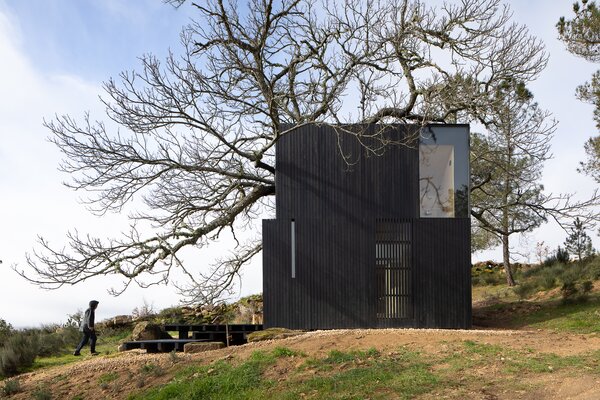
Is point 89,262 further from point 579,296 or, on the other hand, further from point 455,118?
point 579,296

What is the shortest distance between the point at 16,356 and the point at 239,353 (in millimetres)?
6109

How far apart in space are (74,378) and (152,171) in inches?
215

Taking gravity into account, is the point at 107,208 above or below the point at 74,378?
above

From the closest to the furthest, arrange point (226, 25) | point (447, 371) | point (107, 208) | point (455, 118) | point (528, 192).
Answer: point (447, 371) → point (226, 25) → point (107, 208) → point (455, 118) → point (528, 192)

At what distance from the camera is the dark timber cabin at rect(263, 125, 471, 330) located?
1333cm

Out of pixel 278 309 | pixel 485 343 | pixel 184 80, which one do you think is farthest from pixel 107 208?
pixel 485 343

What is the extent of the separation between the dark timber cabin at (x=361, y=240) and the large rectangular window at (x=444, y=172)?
3 centimetres

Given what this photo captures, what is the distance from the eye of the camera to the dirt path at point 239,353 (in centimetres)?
1009

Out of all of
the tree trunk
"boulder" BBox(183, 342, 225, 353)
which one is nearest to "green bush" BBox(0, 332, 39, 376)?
"boulder" BBox(183, 342, 225, 353)

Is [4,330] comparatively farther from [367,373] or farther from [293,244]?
[367,373]

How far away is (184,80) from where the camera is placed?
558 inches

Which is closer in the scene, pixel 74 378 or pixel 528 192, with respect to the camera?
pixel 74 378

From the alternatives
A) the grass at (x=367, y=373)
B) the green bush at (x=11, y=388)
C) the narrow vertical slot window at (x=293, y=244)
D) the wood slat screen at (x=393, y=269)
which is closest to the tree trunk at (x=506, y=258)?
the wood slat screen at (x=393, y=269)

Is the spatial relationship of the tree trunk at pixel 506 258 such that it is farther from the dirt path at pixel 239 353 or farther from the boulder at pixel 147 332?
the boulder at pixel 147 332
